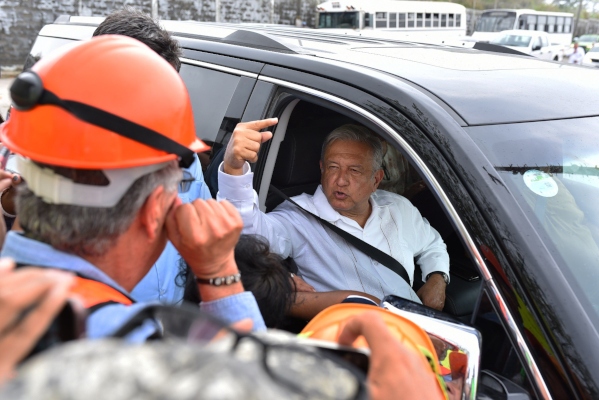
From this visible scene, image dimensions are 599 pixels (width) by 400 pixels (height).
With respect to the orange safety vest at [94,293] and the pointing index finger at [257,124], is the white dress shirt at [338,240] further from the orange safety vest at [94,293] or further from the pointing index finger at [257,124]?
the orange safety vest at [94,293]

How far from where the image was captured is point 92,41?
134cm

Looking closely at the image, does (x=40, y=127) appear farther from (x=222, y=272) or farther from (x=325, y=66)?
(x=325, y=66)

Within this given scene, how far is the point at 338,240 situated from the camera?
2627mm

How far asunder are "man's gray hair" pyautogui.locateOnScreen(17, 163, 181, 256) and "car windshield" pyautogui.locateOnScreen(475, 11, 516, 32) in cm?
3302

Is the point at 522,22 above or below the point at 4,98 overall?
above

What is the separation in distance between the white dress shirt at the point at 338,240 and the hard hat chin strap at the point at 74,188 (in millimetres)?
1025

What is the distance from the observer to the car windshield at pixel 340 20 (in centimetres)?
2473

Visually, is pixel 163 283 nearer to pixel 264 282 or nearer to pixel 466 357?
pixel 264 282

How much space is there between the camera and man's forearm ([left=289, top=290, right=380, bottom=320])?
2205mm

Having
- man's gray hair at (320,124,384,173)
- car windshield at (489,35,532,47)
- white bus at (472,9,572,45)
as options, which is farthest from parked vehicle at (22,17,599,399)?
white bus at (472,9,572,45)

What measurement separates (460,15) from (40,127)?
30.7 metres

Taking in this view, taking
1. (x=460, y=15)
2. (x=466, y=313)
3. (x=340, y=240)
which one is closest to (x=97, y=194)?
(x=340, y=240)

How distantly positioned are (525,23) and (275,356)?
112 feet

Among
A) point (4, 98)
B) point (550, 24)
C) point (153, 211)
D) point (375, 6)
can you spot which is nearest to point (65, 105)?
point (153, 211)
